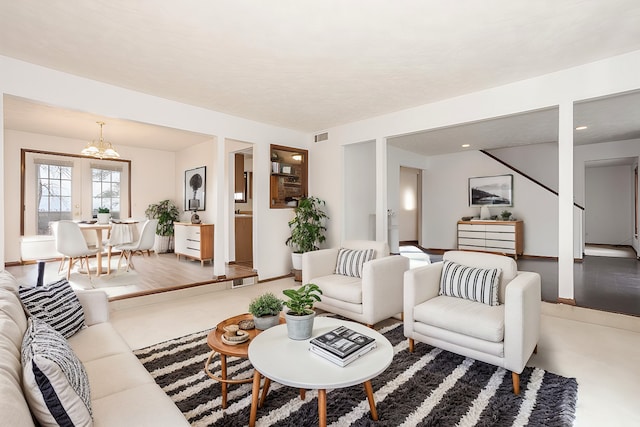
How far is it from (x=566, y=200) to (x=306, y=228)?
3.36 meters

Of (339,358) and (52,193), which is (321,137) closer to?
(339,358)

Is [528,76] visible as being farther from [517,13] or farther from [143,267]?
[143,267]

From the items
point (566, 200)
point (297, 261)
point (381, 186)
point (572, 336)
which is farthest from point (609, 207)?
point (297, 261)

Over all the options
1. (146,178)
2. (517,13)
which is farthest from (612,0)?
(146,178)

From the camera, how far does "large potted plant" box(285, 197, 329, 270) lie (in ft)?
16.9

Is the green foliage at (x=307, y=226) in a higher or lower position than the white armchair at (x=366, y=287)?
higher

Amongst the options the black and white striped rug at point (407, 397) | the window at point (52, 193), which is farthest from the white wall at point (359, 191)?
the window at point (52, 193)

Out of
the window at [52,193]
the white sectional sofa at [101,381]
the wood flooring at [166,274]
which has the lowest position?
the wood flooring at [166,274]

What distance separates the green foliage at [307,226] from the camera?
514cm

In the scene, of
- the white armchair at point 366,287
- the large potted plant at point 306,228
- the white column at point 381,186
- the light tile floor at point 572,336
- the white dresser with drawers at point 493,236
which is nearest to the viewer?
the light tile floor at point 572,336

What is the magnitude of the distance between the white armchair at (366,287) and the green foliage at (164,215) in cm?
515

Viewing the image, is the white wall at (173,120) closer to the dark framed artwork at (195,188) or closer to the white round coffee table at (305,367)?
the dark framed artwork at (195,188)

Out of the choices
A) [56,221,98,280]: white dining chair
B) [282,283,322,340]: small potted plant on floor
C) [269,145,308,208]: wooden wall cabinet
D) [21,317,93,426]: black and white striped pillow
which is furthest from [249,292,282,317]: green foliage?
[56,221,98,280]: white dining chair

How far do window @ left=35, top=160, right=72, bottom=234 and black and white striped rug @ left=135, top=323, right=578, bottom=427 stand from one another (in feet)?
19.1
